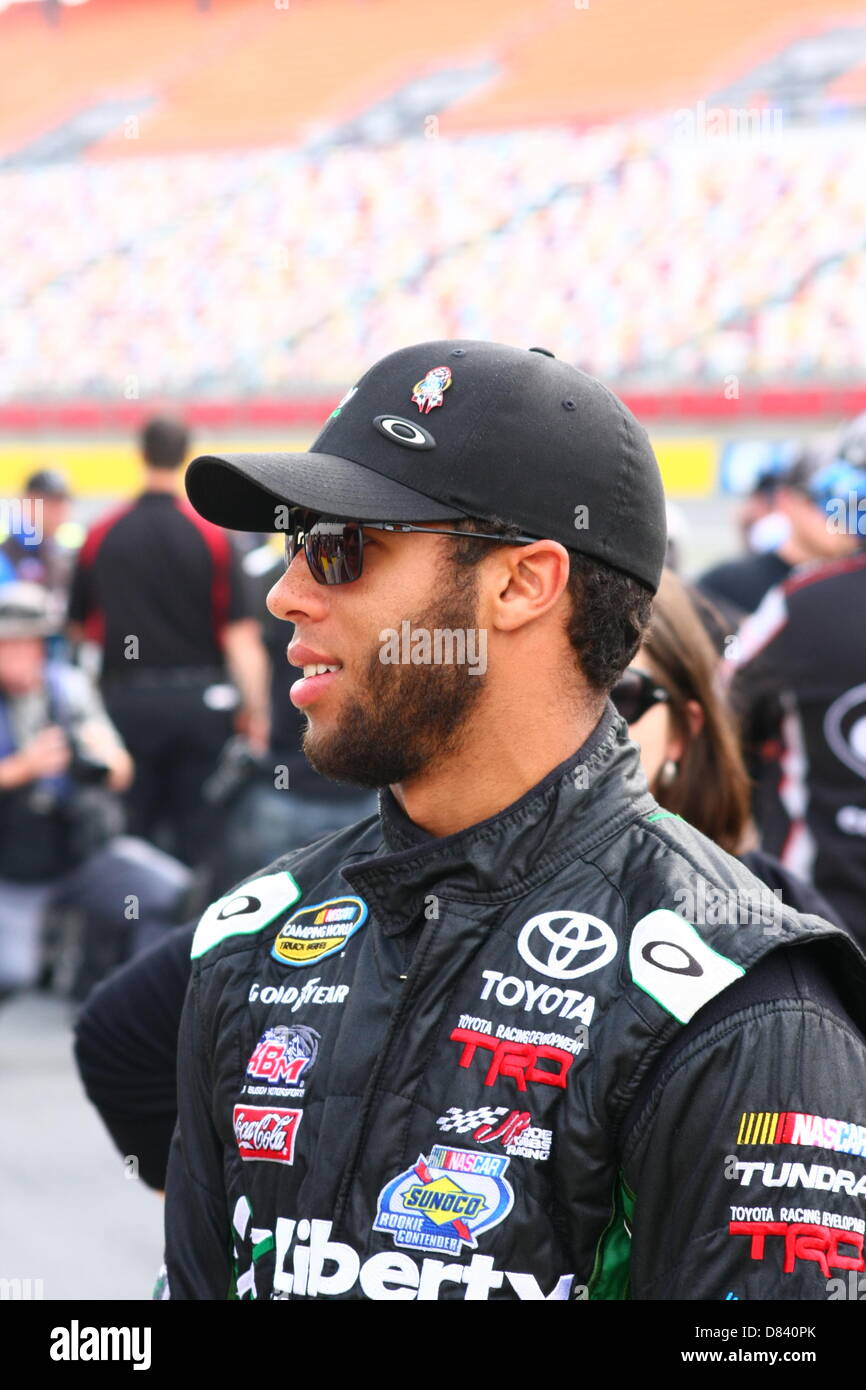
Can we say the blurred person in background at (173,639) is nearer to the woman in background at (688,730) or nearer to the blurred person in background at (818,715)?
the blurred person in background at (818,715)

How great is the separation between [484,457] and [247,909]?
48cm

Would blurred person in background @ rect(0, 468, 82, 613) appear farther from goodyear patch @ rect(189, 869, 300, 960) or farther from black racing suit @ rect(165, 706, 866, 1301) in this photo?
black racing suit @ rect(165, 706, 866, 1301)

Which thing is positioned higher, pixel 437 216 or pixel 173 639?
pixel 437 216

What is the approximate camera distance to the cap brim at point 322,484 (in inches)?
52.2

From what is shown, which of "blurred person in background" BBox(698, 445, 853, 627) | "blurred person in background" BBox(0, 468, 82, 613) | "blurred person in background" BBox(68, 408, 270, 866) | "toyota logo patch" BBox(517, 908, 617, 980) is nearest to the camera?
"toyota logo patch" BBox(517, 908, 617, 980)

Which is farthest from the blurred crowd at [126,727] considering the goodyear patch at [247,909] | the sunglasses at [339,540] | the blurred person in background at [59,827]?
the sunglasses at [339,540]

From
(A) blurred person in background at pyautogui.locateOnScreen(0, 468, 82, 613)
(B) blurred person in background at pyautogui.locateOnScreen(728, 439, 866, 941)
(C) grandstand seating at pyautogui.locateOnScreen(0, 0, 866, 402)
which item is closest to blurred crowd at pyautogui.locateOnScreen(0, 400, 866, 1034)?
(B) blurred person in background at pyautogui.locateOnScreen(728, 439, 866, 941)

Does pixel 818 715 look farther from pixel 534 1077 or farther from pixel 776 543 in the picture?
pixel 776 543

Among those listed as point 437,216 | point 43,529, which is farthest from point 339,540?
point 437,216

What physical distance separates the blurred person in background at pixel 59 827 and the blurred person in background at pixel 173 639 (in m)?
0.30

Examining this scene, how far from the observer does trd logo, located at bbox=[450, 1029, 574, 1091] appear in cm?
124

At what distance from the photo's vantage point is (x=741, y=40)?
2183 centimetres

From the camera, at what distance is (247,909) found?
4.83ft
